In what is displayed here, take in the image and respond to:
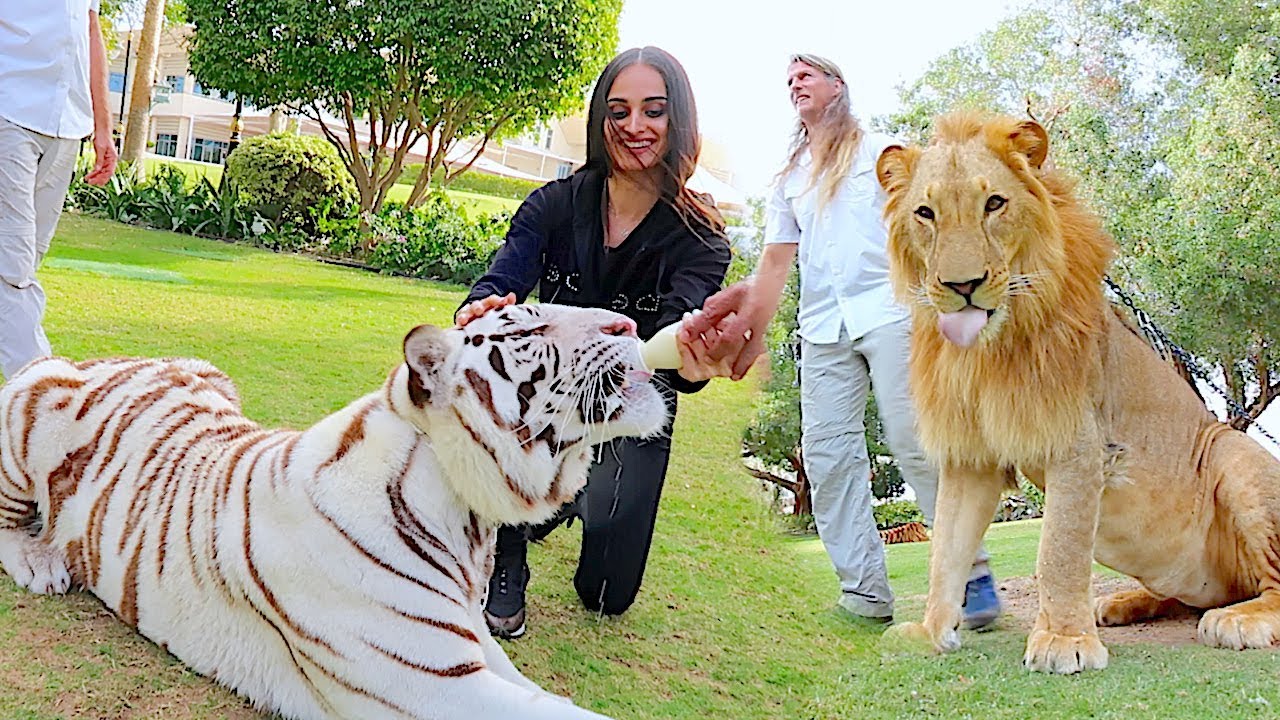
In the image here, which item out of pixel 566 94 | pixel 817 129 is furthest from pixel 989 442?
pixel 566 94

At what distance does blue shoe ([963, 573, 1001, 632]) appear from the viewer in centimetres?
135

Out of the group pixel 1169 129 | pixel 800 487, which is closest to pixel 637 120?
pixel 800 487

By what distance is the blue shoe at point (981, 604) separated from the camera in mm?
1354

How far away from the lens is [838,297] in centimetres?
116

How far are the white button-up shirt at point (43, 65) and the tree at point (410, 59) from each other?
7.1 inches

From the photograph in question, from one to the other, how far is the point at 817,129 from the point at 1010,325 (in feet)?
1.11

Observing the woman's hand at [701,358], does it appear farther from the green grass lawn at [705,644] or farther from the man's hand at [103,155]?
the man's hand at [103,155]

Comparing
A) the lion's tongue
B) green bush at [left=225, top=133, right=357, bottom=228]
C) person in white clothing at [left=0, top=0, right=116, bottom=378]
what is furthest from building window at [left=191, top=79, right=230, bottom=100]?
the lion's tongue

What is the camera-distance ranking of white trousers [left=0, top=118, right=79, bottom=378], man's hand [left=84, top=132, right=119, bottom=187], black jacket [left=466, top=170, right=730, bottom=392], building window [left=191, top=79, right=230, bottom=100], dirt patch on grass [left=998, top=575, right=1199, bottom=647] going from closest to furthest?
1. black jacket [left=466, top=170, right=730, bottom=392]
2. dirt patch on grass [left=998, top=575, right=1199, bottom=647]
3. white trousers [left=0, top=118, right=79, bottom=378]
4. building window [left=191, top=79, right=230, bottom=100]
5. man's hand [left=84, top=132, right=119, bottom=187]

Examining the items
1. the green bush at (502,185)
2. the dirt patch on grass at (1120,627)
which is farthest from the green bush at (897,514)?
the green bush at (502,185)

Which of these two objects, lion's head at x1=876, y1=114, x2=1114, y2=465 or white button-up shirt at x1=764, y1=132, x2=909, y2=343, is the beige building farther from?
lion's head at x1=876, y1=114, x2=1114, y2=465

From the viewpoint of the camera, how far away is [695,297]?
127cm

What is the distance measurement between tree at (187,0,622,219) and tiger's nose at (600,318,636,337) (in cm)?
41

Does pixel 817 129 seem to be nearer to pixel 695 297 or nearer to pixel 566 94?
pixel 695 297
